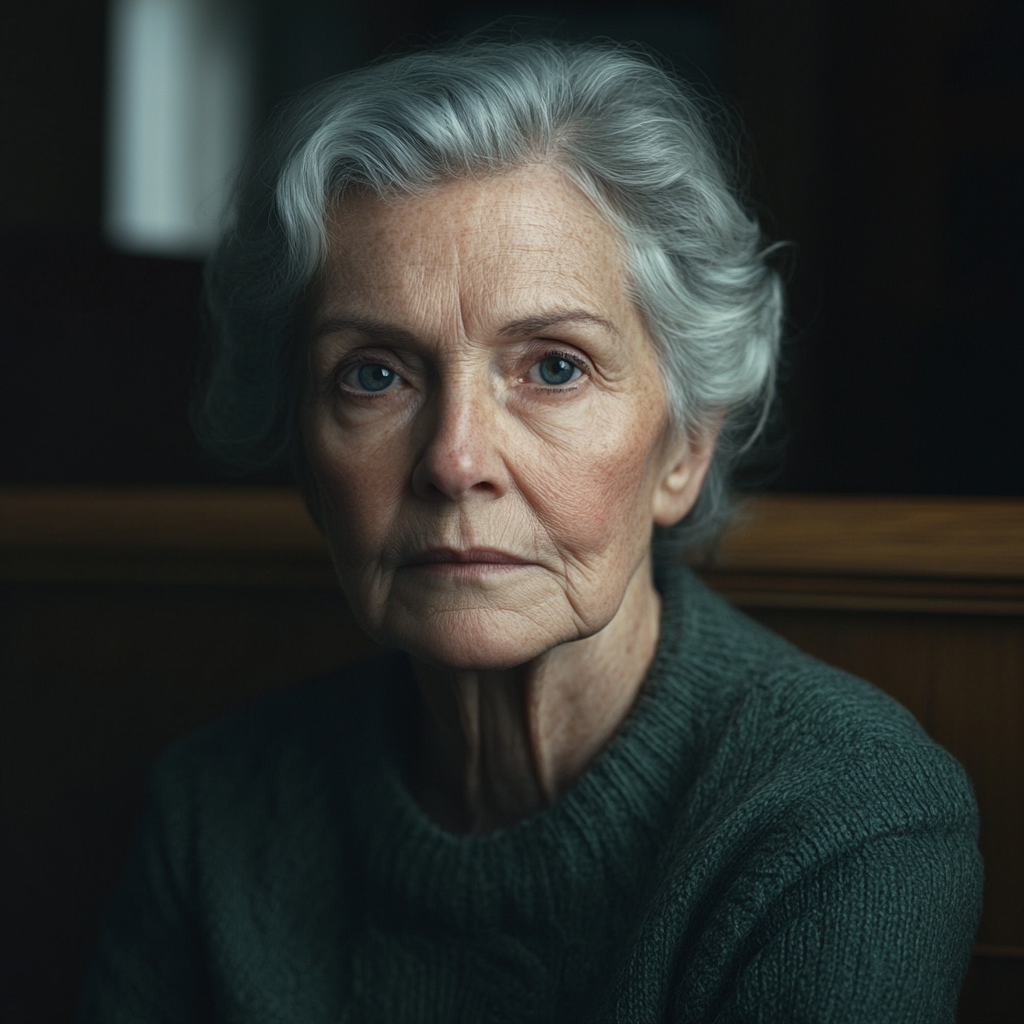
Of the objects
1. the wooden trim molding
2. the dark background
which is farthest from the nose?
the dark background

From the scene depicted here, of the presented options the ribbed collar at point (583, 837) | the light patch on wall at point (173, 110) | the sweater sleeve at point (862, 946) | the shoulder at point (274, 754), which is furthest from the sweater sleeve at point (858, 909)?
the light patch on wall at point (173, 110)

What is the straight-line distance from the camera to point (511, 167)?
3.16ft

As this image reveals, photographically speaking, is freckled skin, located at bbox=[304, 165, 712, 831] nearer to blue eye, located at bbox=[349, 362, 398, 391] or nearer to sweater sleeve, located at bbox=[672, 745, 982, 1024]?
blue eye, located at bbox=[349, 362, 398, 391]

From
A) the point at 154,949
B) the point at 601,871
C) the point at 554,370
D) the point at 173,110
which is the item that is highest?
the point at 173,110

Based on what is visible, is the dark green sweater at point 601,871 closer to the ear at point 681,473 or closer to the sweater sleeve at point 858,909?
the sweater sleeve at point 858,909

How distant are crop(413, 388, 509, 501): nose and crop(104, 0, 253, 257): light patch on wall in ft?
6.76

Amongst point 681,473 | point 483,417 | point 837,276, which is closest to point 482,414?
point 483,417

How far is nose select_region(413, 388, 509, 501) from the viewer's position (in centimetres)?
92

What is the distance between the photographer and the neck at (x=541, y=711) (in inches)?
44.6

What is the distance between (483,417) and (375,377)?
0.12m

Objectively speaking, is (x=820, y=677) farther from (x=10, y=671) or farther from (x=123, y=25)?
(x=123, y=25)

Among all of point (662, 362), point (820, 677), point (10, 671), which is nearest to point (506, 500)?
point (662, 362)

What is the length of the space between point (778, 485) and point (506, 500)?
119 centimetres

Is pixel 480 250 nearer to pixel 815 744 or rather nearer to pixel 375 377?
pixel 375 377
